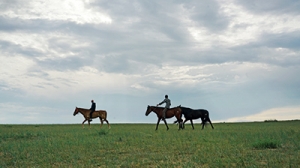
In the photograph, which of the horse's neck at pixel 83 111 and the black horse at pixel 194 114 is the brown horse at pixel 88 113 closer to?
the horse's neck at pixel 83 111

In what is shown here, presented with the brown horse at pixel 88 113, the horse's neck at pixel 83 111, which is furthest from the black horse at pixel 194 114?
the horse's neck at pixel 83 111

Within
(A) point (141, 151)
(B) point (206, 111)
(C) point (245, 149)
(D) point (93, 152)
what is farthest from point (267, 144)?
(B) point (206, 111)

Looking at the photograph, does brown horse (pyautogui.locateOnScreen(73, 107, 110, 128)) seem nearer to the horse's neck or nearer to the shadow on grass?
the horse's neck

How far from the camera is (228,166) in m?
8.87

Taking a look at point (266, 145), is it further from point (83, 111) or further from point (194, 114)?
point (83, 111)

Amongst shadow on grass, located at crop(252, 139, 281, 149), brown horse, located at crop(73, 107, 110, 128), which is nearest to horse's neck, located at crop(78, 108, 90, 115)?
brown horse, located at crop(73, 107, 110, 128)

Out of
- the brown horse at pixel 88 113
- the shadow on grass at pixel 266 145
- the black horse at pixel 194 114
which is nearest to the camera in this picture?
the shadow on grass at pixel 266 145

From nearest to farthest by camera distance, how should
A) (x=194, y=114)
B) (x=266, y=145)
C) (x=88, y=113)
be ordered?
1. (x=266, y=145)
2. (x=194, y=114)
3. (x=88, y=113)

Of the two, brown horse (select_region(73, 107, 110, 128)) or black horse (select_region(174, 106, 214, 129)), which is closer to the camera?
black horse (select_region(174, 106, 214, 129))

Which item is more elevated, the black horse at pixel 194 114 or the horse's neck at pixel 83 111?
the horse's neck at pixel 83 111

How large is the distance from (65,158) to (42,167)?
144cm

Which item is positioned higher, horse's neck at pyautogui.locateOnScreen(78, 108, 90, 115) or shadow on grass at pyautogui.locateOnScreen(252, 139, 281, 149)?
horse's neck at pyautogui.locateOnScreen(78, 108, 90, 115)

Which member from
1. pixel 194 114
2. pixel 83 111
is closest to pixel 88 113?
pixel 83 111

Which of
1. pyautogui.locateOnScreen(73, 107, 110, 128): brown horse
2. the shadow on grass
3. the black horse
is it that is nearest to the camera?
the shadow on grass
